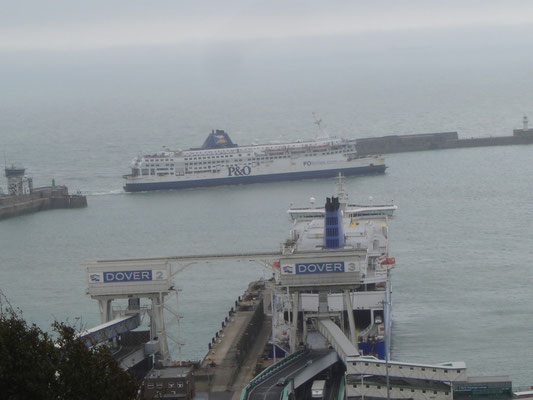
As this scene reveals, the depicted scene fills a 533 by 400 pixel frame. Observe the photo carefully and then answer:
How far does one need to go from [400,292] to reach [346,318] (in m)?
4.59

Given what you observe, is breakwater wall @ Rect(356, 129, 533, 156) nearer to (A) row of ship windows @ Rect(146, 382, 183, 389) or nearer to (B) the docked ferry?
(B) the docked ferry

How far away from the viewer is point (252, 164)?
59.2m

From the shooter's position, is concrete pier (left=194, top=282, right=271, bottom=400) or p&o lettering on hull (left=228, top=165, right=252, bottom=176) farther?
p&o lettering on hull (left=228, top=165, right=252, bottom=176)

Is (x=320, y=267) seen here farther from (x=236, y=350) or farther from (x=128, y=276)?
(x=128, y=276)

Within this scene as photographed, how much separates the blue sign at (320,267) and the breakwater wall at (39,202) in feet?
89.4

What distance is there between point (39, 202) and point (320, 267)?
2881 centimetres

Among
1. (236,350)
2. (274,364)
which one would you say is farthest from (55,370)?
(236,350)

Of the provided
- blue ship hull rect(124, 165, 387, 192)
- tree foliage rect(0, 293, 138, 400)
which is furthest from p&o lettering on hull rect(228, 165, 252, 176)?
tree foliage rect(0, 293, 138, 400)

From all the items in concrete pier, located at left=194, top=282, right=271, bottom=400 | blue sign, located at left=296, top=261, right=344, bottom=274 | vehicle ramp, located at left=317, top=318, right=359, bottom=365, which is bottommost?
concrete pier, located at left=194, top=282, right=271, bottom=400

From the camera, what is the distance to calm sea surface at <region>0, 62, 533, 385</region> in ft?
87.0

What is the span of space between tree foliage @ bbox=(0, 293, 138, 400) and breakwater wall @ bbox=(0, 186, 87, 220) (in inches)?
1376

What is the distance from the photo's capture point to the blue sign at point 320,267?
23047 millimetres

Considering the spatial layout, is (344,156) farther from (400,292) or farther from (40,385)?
(40,385)

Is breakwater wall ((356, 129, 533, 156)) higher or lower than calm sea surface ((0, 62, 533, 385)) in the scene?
higher
